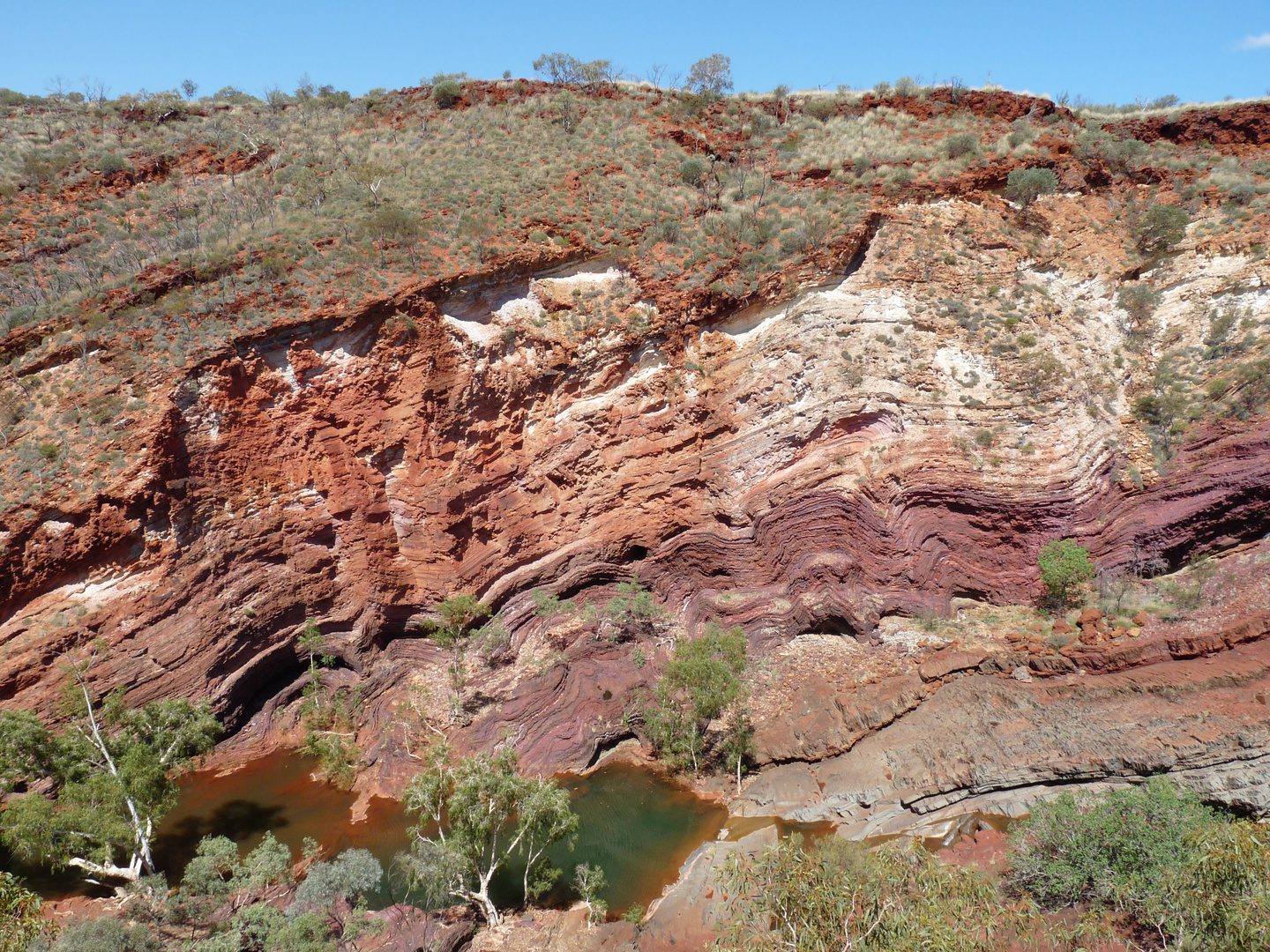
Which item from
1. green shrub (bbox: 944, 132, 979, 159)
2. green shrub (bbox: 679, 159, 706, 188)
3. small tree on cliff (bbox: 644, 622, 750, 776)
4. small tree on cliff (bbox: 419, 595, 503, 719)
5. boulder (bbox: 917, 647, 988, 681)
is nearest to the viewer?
boulder (bbox: 917, 647, 988, 681)

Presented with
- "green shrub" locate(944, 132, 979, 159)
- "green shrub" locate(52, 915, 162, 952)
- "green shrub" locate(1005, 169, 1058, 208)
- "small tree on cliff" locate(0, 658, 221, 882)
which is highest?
"green shrub" locate(944, 132, 979, 159)

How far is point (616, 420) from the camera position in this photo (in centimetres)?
2350

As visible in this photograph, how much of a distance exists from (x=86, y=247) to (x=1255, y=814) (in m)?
32.9

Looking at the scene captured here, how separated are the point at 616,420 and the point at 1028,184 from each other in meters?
16.3

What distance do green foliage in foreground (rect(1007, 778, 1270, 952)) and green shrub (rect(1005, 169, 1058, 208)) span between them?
19.4 meters

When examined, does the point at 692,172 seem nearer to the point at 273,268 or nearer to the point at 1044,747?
the point at 273,268

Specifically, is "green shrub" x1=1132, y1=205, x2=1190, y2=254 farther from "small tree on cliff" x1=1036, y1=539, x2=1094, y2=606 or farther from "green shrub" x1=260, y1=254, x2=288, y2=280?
"green shrub" x1=260, y1=254, x2=288, y2=280

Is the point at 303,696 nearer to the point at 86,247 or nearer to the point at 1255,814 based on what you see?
the point at 86,247

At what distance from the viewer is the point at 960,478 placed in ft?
70.4

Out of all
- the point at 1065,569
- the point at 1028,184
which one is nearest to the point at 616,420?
the point at 1065,569

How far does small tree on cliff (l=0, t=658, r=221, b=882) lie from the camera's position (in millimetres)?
14961

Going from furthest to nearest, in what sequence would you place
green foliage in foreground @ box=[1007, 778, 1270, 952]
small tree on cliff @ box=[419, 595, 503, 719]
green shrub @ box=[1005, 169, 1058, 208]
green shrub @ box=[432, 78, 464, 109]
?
green shrub @ box=[432, 78, 464, 109]
green shrub @ box=[1005, 169, 1058, 208]
small tree on cliff @ box=[419, 595, 503, 719]
green foliage in foreground @ box=[1007, 778, 1270, 952]

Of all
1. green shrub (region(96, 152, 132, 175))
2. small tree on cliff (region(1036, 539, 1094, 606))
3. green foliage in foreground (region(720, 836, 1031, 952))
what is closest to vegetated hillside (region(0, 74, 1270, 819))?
green shrub (region(96, 152, 132, 175))

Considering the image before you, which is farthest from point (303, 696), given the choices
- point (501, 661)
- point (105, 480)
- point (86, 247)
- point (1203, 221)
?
point (1203, 221)
